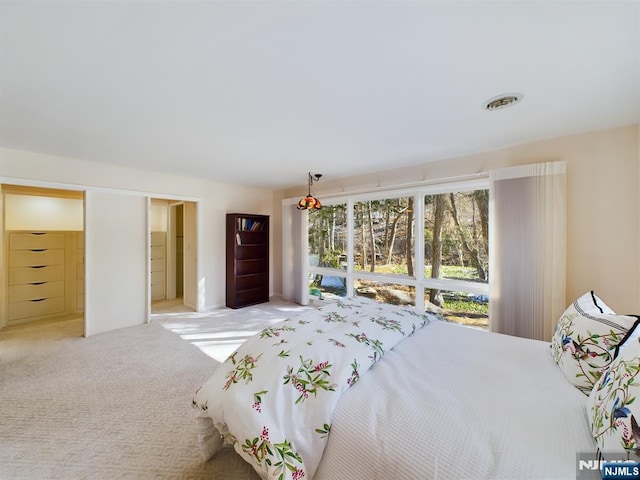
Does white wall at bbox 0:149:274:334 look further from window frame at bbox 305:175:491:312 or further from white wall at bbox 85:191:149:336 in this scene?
window frame at bbox 305:175:491:312

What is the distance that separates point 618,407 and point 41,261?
610cm

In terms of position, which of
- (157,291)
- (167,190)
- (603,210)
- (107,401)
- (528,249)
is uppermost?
(167,190)

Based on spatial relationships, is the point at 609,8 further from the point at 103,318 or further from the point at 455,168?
the point at 103,318

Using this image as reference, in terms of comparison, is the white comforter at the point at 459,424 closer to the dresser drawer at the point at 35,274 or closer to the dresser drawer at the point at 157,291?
the dresser drawer at the point at 35,274

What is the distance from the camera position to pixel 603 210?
7.75 ft

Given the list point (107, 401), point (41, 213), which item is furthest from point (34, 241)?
point (107, 401)

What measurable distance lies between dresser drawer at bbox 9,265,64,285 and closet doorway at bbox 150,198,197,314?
131cm

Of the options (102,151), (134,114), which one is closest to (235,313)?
(102,151)

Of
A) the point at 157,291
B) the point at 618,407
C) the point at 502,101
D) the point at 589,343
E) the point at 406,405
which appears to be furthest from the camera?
the point at 157,291

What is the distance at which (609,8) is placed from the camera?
1.12 m

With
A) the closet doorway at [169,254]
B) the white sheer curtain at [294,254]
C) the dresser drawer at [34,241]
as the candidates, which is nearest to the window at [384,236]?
the white sheer curtain at [294,254]

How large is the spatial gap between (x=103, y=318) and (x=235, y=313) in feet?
5.89

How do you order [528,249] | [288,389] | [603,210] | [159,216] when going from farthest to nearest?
[159,216]
[528,249]
[603,210]
[288,389]

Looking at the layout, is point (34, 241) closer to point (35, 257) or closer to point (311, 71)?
point (35, 257)
